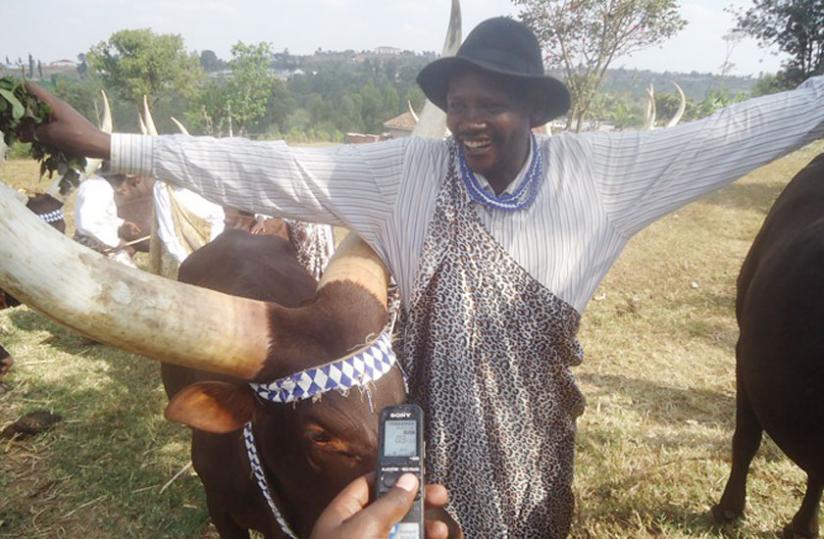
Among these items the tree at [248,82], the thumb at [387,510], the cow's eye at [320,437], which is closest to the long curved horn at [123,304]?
the cow's eye at [320,437]

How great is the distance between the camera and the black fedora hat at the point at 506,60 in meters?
1.97

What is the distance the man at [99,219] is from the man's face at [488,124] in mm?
5220

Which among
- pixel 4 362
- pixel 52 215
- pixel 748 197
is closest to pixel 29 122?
pixel 4 362

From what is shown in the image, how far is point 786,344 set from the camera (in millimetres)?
2498

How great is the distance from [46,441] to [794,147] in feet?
16.6

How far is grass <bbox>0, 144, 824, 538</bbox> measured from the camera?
3.52m

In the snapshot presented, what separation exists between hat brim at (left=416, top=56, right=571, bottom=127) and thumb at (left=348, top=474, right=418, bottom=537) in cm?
132

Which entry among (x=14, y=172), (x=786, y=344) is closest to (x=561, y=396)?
(x=786, y=344)

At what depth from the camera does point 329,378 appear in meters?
1.76

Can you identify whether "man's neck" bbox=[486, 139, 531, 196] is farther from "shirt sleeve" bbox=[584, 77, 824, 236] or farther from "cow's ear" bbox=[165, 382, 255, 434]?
"cow's ear" bbox=[165, 382, 255, 434]

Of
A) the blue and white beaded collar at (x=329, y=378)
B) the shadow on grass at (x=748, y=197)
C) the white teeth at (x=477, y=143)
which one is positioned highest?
the white teeth at (x=477, y=143)

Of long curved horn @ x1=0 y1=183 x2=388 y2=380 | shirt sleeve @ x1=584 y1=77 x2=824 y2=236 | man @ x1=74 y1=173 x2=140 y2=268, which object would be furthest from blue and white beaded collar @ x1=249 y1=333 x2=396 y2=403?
man @ x1=74 y1=173 x2=140 y2=268

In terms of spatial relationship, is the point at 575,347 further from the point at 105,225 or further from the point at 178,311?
the point at 105,225

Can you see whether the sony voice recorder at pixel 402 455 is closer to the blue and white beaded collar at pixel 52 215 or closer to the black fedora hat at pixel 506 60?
the black fedora hat at pixel 506 60
